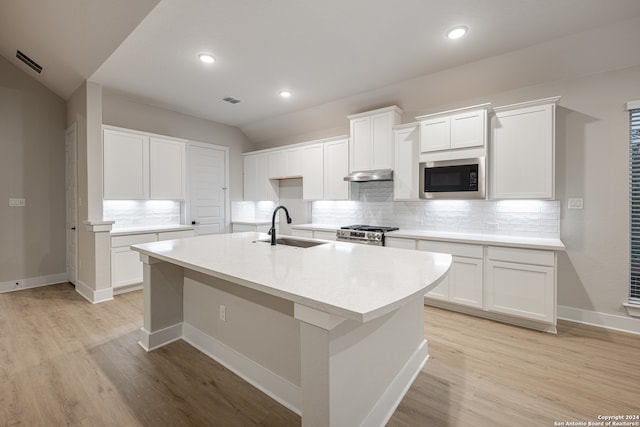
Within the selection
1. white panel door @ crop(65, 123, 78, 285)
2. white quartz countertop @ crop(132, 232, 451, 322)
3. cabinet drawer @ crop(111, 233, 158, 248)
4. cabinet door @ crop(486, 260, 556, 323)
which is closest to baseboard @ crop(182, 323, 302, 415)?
white quartz countertop @ crop(132, 232, 451, 322)

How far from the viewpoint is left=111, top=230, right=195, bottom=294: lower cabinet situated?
3914 mm

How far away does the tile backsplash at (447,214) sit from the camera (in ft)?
10.8

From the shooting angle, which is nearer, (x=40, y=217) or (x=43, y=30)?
(x=43, y=30)

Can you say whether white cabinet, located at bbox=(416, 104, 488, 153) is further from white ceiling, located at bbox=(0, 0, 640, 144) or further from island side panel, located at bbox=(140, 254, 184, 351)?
island side panel, located at bbox=(140, 254, 184, 351)

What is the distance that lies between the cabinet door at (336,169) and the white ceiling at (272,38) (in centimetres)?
90

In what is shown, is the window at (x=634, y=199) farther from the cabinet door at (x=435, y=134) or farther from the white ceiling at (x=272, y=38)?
the cabinet door at (x=435, y=134)

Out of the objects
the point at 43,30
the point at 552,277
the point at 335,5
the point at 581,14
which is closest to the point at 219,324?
the point at 335,5

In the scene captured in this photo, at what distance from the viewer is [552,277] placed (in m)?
2.78

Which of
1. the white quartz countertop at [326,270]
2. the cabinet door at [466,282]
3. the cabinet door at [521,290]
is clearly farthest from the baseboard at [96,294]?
the cabinet door at [521,290]

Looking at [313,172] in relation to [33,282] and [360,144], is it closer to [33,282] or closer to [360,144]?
[360,144]

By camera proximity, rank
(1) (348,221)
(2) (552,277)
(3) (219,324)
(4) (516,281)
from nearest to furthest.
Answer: (3) (219,324)
(2) (552,277)
(4) (516,281)
(1) (348,221)

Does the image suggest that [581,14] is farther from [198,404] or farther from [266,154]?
[266,154]

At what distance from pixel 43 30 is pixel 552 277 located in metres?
5.84

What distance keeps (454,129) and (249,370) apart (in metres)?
3.34
